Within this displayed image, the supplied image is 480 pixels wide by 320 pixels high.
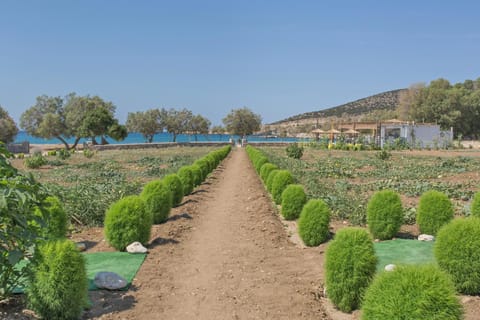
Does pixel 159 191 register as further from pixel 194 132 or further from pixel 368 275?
pixel 194 132

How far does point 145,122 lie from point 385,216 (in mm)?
73592

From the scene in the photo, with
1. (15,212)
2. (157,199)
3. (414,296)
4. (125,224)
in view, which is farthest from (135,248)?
(414,296)

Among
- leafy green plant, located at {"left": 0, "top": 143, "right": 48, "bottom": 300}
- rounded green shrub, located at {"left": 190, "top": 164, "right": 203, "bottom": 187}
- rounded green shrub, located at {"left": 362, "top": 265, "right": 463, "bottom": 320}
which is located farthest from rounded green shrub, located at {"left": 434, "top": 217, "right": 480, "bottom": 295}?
rounded green shrub, located at {"left": 190, "top": 164, "right": 203, "bottom": 187}

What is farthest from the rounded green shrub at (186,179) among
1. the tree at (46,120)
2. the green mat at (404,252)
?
the tree at (46,120)

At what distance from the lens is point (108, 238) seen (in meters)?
6.80

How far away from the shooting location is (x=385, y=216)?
286 inches

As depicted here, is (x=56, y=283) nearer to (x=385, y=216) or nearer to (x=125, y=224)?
(x=125, y=224)

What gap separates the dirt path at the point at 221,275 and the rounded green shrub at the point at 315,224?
229 mm

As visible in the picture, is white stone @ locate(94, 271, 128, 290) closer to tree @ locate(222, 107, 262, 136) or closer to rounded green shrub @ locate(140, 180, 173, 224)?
rounded green shrub @ locate(140, 180, 173, 224)

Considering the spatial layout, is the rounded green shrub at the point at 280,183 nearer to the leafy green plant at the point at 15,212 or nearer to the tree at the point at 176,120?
the leafy green plant at the point at 15,212

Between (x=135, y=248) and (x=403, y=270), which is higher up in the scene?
(x=403, y=270)

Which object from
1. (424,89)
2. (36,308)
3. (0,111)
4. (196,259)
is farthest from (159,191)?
(424,89)

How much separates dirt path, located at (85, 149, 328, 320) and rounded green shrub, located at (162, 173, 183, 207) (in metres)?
0.75

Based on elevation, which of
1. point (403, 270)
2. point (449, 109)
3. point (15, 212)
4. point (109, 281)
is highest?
point (449, 109)
